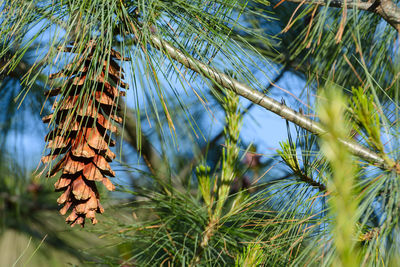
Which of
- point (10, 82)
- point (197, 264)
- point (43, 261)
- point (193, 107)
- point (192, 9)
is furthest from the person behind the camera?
point (43, 261)

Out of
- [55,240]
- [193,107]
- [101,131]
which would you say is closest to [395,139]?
[101,131]

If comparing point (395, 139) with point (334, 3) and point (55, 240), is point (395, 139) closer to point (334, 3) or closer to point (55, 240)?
point (334, 3)

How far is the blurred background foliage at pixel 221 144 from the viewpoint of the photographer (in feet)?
1.25

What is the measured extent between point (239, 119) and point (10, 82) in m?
0.46

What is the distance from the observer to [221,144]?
546mm

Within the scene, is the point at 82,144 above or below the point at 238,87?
below

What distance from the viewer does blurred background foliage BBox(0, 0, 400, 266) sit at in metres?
0.38

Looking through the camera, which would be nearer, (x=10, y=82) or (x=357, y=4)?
(x=357, y=4)

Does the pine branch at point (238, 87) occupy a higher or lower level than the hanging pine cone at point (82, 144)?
higher

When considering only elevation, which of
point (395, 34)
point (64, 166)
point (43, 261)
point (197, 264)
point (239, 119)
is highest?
point (395, 34)

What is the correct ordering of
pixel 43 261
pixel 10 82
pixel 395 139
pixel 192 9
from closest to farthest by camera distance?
pixel 395 139 < pixel 192 9 < pixel 10 82 < pixel 43 261

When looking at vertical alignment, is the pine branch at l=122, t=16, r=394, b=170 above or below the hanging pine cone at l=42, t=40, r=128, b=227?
above

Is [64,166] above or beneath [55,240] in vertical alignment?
above

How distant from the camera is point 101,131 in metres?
0.47
